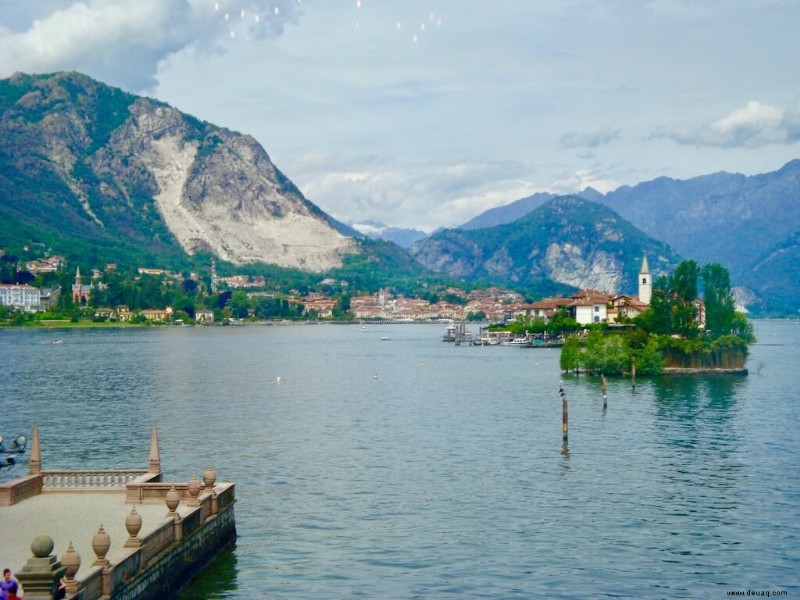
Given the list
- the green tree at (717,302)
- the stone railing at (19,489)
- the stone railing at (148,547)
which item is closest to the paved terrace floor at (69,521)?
the stone railing at (19,489)

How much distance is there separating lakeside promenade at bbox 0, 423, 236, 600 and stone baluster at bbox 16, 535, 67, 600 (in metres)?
0.03

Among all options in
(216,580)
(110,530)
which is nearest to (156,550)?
(110,530)

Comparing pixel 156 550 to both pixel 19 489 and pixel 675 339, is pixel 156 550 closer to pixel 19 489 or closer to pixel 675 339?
pixel 19 489

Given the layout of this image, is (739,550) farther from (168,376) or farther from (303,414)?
(168,376)

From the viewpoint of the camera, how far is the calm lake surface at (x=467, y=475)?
41.2m

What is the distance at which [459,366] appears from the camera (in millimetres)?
162375

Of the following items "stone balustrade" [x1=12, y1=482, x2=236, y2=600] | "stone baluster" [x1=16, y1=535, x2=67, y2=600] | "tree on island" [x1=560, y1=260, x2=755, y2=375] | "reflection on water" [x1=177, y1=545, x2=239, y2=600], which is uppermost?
"tree on island" [x1=560, y1=260, x2=755, y2=375]

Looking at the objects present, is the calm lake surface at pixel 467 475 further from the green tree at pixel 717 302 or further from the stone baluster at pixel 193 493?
the green tree at pixel 717 302

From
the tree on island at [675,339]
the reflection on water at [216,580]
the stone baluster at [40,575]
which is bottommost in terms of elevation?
the reflection on water at [216,580]

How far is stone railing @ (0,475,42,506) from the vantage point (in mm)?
41406

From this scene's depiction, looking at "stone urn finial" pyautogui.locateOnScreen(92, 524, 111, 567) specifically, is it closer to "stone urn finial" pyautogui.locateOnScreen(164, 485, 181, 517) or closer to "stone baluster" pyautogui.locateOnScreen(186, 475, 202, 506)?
"stone urn finial" pyautogui.locateOnScreen(164, 485, 181, 517)

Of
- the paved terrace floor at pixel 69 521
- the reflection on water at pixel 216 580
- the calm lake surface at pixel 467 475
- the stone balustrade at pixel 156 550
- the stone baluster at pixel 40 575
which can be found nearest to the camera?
Answer: the stone baluster at pixel 40 575

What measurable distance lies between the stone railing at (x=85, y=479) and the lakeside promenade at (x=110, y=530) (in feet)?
0.14

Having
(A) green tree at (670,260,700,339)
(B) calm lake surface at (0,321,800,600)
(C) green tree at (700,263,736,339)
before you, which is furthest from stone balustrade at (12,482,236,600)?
(C) green tree at (700,263,736,339)
